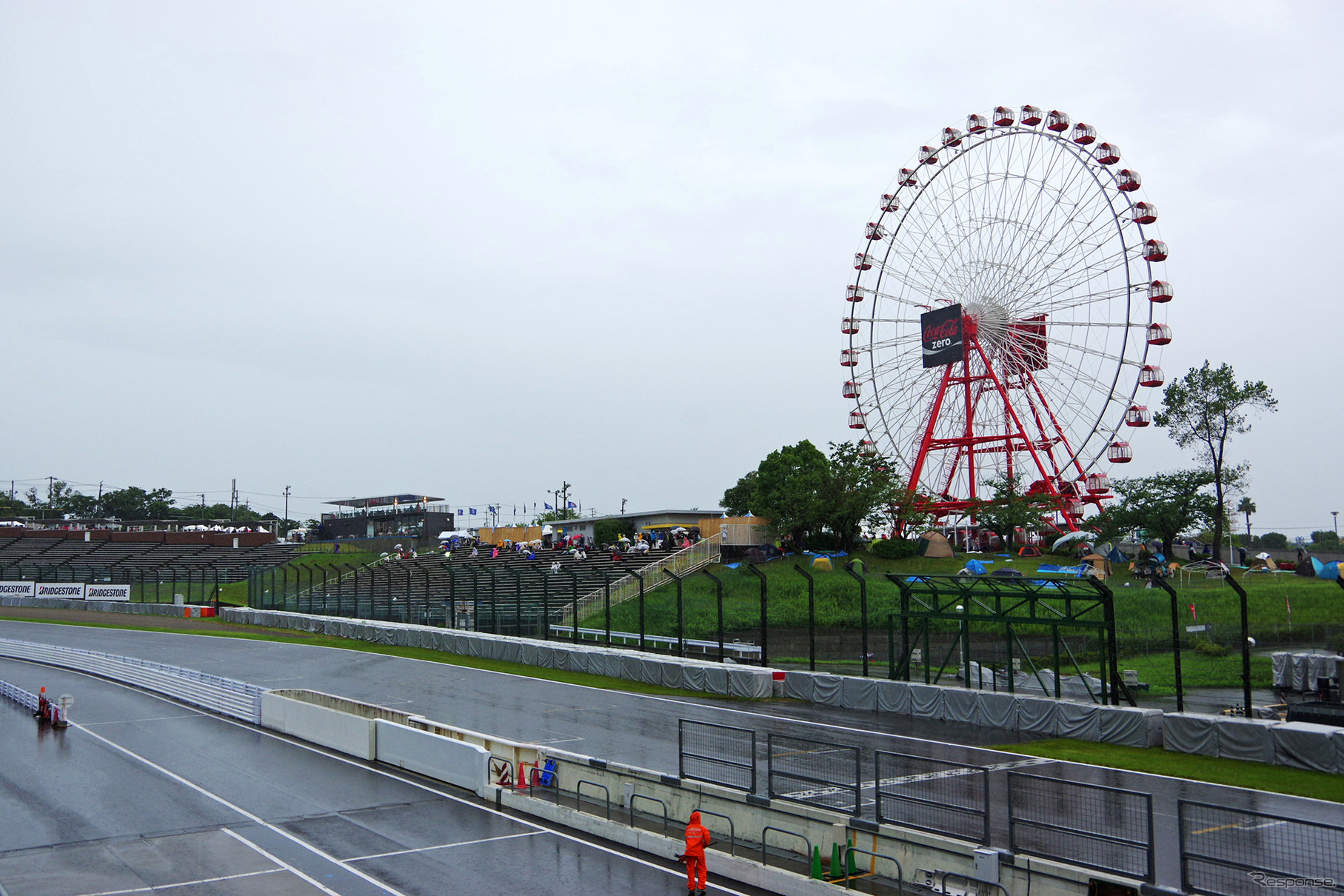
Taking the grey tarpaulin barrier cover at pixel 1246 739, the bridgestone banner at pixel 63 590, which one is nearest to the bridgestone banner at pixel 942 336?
Result: the grey tarpaulin barrier cover at pixel 1246 739

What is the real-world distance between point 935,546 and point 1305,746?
139 ft

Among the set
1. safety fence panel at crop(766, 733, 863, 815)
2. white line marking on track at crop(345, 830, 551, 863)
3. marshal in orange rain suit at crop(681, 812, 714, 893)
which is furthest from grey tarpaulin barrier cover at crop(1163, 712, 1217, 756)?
white line marking on track at crop(345, 830, 551, 863)

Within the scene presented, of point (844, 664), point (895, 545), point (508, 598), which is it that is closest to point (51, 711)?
point (508, 598)

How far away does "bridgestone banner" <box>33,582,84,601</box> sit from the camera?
6438 cm

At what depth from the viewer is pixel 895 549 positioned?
59750mm

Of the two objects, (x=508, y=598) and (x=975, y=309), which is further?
(x=975, y=309)

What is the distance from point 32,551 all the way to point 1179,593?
85011 mm

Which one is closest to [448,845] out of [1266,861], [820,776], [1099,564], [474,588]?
[820,776]

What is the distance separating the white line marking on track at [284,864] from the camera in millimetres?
12711

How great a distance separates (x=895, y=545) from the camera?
197 feet

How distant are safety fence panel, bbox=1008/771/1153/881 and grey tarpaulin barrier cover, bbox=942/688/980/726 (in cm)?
1223

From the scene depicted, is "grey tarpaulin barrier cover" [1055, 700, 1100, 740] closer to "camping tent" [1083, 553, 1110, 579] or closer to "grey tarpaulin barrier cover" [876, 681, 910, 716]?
"grey tarpaulin barrier cover" [876, 681, 910, 716]

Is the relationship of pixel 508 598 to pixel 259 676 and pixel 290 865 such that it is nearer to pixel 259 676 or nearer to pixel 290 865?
pixel 259 676

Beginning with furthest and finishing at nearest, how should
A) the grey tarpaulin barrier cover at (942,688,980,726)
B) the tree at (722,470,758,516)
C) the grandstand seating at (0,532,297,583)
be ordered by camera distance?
the tree at (722,470,758,516) → the grandstand seating at (0,532,297,583) → the grey tarpaulin barrier cover at (942,688,980,726)
